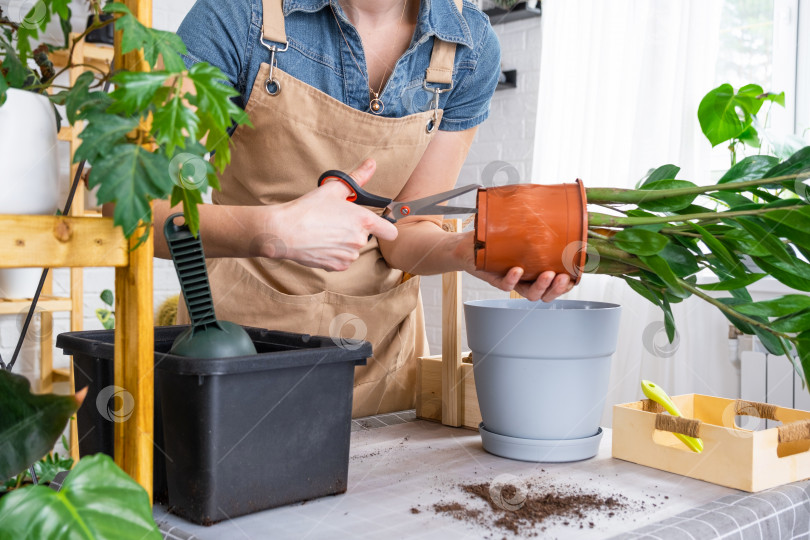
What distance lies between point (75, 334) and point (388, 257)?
60 cm

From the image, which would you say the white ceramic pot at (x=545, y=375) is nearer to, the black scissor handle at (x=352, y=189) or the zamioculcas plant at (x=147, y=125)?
the black scissor handle at (x=352, y=189)

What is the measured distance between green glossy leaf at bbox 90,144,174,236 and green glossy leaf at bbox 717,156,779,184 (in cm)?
70

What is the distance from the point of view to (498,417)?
2.76ft

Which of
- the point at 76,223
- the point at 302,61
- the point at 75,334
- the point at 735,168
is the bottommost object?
the point at 75,334

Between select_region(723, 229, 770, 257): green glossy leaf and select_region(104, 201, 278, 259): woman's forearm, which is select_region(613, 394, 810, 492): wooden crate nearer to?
select_region(723, 229, 770, 257): green glossy leaf

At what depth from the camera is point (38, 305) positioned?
214cm

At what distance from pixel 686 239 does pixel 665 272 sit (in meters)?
A: 0.07

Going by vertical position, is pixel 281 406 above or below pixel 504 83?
below

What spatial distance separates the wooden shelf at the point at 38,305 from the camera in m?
2.07

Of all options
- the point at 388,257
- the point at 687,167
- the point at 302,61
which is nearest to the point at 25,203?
the point at 302,61

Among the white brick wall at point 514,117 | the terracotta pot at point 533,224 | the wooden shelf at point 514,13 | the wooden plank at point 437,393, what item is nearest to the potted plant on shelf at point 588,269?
the terracotta pot at point 533,224

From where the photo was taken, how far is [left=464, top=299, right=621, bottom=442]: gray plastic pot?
80cm

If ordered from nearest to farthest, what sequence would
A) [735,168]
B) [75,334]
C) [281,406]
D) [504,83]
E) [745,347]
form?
[281,406] < [75,334] < [735,168] < [745,347] < [504,83]

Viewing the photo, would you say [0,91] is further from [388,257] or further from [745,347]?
[745,347]
